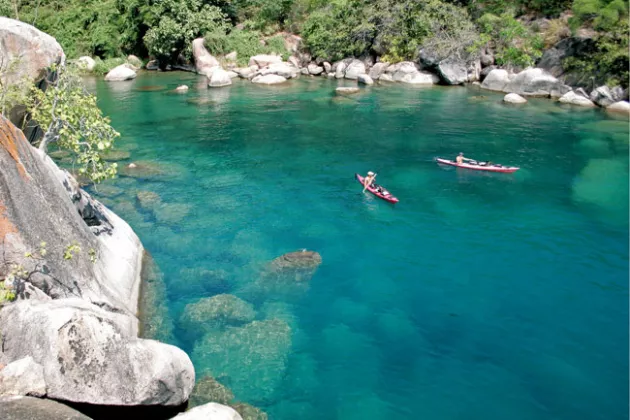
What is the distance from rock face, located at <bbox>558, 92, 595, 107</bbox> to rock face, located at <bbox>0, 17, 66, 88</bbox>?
37.0 metres

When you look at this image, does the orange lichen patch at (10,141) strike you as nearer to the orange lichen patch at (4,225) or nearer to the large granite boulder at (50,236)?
the large granite boulder at (50,236)

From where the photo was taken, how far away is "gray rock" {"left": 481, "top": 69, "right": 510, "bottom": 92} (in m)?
43.6

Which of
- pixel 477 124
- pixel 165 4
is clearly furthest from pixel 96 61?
pixel 477 124

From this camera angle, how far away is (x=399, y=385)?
40.7 feet

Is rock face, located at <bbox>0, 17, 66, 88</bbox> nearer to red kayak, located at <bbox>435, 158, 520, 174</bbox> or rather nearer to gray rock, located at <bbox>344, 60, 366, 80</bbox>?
red kayak, located at <bbox>435, 158, 520, 174</bbox>

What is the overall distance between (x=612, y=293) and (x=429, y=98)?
1079 inches

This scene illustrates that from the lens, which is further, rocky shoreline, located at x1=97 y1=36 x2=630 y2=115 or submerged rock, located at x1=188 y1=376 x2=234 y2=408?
rocky shoreline, located at x1=97 y1=36 x2=630 y2=115

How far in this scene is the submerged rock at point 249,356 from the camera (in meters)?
12.2

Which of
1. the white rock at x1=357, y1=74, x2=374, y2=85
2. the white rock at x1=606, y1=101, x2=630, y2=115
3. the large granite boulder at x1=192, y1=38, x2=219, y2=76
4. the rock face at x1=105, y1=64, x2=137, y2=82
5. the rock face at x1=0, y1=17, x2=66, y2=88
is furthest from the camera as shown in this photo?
the large granite boulder at x1=192, y1=38, x2=219, y2=76

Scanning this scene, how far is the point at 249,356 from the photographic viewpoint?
1296cm

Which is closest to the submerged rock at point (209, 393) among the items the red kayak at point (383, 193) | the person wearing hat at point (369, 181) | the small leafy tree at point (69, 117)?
the small leafy tree at point (69, 117)

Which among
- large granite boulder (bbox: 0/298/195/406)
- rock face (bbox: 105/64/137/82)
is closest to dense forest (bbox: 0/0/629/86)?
rock face (bbox: 105/64/137/82)

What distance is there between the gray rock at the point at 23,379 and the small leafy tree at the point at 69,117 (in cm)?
674

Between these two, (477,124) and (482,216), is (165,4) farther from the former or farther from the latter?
(482,216)
